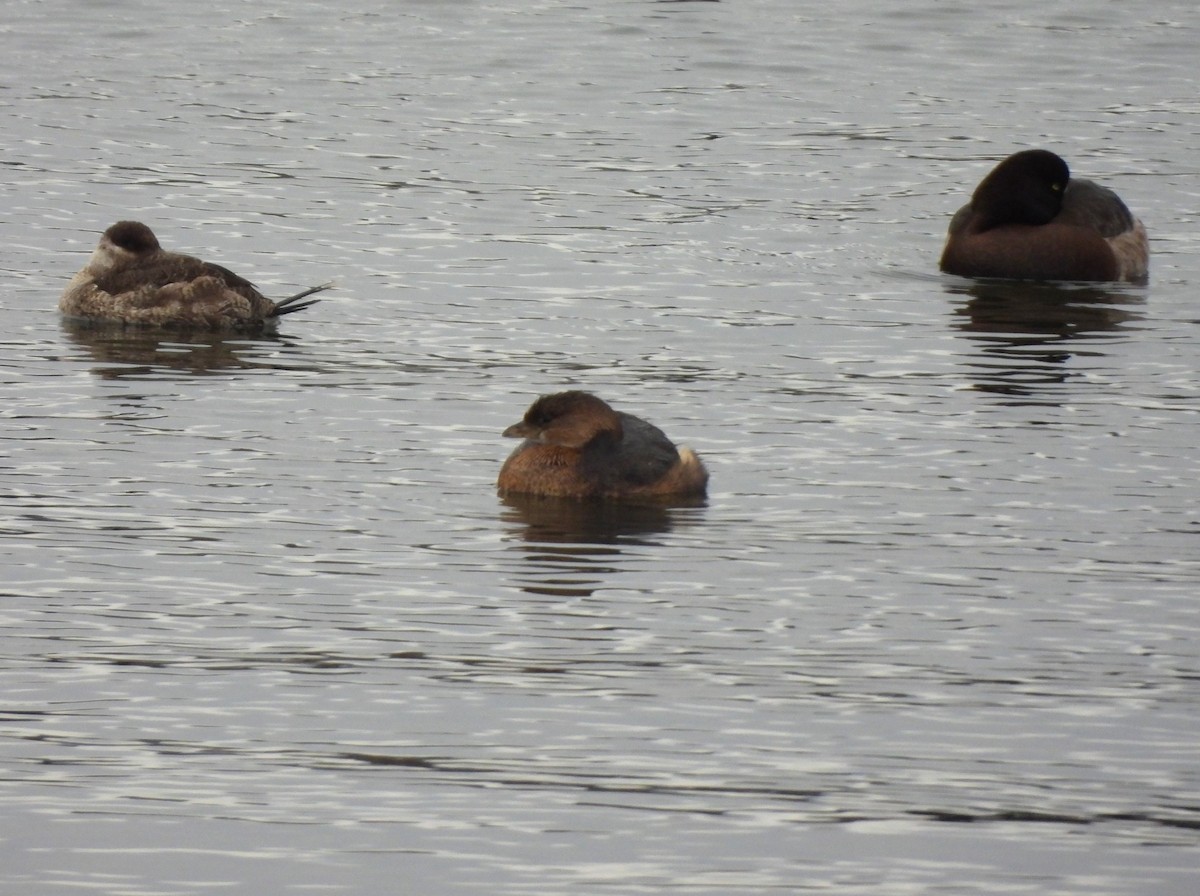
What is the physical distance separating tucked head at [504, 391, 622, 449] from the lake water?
12.9 inches

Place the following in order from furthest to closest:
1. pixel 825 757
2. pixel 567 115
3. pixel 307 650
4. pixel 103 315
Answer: pixel 567 115, pixel 103 315, pixel 307 650, pixel 825 757

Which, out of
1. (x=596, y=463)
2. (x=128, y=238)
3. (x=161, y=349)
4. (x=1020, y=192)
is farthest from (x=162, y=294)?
(x=1020, y=192)

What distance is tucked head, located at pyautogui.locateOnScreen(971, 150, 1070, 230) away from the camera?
19031 millimetres

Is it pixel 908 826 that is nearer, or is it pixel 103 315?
pixel 908 826

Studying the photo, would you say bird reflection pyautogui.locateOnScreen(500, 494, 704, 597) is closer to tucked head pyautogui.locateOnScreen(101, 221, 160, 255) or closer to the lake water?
the lake water

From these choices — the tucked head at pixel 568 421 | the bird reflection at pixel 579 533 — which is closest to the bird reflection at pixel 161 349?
the tucked head at pixel 568 421

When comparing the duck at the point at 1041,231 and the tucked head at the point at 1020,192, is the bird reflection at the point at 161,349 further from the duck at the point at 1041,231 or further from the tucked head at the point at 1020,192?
the tucked head at the point at 1020,192

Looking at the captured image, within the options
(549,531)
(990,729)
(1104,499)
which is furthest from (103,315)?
(990,729)

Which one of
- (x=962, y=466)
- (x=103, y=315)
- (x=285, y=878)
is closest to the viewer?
(x=285, y=878)

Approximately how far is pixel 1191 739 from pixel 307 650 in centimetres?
316

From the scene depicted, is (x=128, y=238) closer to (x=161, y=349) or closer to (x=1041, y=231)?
(x=161, y=349)

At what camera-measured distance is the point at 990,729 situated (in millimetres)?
8648

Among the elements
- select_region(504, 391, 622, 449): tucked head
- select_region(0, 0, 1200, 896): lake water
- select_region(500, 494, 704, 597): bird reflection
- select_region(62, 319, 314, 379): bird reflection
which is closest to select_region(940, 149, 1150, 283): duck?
select_region(0, 0, 1200, 896): lake water

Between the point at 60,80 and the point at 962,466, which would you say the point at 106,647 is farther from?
the point at 60,80
